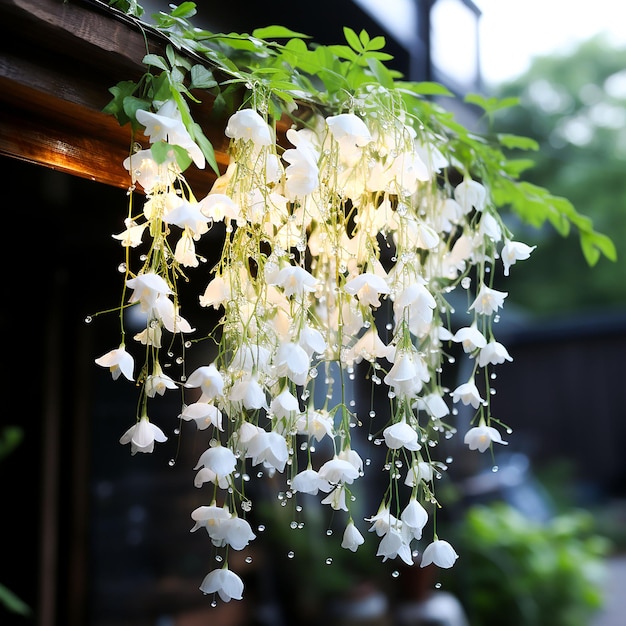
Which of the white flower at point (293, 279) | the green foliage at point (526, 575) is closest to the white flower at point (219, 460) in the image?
the white flower at point (293, 279)

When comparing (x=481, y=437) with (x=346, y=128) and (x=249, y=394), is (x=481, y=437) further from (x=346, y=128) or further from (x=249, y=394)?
(x=346, y=128)

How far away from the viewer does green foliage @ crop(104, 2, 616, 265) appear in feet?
2.89

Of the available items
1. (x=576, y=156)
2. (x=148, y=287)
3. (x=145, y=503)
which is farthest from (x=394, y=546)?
(x=576, y=156)

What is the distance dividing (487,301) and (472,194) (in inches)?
7.8

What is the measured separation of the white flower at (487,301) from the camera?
1.04 meters

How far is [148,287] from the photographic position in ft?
2.73

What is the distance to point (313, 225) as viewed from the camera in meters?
1.24

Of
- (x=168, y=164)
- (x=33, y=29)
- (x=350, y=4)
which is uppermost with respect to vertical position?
(x=350, y=4)

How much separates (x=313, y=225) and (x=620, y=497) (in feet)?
28.2

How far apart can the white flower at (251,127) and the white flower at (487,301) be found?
41 centimetres

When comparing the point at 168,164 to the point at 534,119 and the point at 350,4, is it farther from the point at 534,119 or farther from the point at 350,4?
the point at 534,119

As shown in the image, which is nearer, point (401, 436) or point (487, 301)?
point (401, 436)

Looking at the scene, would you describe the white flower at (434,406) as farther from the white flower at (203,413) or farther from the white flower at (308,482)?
the white flower at (203,413)

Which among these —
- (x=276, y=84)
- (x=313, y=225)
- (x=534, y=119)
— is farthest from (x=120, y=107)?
(x=534, y=119)
